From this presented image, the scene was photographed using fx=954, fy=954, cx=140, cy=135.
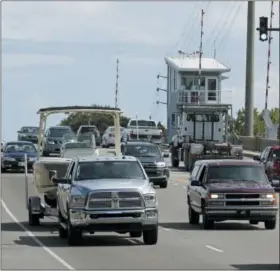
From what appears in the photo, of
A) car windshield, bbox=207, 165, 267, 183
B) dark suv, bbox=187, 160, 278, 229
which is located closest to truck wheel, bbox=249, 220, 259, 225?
dark suv, bbox=187, 160, 278, 229

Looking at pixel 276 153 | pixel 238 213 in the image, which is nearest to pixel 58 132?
pixel 276 153

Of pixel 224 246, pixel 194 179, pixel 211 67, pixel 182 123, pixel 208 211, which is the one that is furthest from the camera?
pixel 211 67

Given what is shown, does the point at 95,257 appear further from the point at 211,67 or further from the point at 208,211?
the point at 211,67

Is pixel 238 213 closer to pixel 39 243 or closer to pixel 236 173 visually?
pixel 236 173

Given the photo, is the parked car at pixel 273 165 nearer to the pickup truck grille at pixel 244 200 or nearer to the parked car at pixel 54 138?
the parked car at pixel 54 138

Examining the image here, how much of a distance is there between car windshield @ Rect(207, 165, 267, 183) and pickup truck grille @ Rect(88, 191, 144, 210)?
5.20m

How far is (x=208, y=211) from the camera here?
23.7m

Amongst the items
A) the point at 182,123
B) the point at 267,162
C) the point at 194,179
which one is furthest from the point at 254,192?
the point at 182,123

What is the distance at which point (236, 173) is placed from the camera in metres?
24.7

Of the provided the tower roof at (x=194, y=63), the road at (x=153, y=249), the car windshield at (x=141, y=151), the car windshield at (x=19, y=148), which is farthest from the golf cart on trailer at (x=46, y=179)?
the tower roof at (x=194, y=63)

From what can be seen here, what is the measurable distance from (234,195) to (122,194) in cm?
491

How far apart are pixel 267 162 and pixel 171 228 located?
16257 millimetres

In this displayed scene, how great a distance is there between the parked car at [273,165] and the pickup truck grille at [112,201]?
19196 millimetres

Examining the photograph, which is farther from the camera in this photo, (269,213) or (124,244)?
(269,213)
